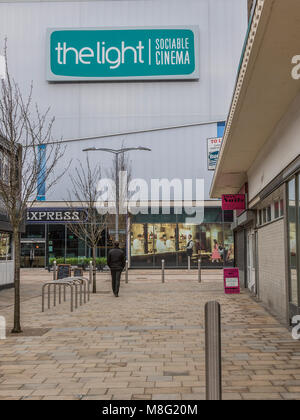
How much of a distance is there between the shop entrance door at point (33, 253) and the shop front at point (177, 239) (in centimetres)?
690

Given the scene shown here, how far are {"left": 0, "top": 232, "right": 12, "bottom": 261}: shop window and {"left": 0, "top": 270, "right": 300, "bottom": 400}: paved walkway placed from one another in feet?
21.6

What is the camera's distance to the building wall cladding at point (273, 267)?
10430 millimetres

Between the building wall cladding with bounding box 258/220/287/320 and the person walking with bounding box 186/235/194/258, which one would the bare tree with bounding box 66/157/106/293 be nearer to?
the building wall cladding with bounding box 258/220/287/320

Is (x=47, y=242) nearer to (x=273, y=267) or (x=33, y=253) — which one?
(x=33, y=253)

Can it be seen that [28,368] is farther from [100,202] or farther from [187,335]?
[100,202]

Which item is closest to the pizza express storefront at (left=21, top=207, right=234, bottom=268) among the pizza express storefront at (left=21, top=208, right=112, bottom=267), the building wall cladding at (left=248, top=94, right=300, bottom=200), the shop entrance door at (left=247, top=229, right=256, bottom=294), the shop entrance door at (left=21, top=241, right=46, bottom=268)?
the pizza express storefront at (left=21, top=208, right=112, bottom=267)

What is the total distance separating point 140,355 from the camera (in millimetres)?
7102

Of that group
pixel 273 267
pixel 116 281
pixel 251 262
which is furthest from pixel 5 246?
pixel 273 267

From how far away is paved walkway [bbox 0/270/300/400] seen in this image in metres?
5.31

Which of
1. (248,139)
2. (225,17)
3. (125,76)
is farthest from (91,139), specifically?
(248,139)

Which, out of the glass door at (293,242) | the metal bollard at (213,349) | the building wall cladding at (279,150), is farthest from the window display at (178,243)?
the metal bollard at (213,349)

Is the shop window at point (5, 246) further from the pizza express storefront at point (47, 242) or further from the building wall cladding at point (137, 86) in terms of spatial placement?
the building wall cladding at point (137, 86)

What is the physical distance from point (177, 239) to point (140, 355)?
2935 cm
